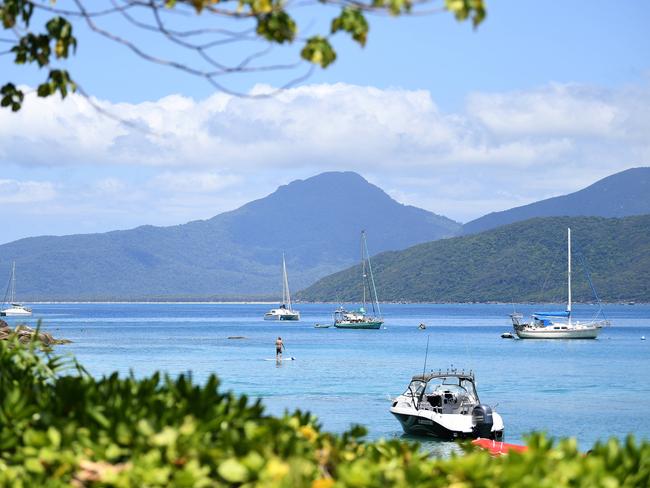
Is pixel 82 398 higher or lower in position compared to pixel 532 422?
higher

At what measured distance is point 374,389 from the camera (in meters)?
57.4

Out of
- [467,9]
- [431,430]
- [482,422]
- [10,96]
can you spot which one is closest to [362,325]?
[431,430]

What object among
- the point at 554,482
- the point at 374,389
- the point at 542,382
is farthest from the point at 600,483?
the point at 542,382

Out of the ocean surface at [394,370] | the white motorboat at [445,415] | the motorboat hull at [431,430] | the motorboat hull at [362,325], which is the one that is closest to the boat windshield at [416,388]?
the white motorboat at [445,415]

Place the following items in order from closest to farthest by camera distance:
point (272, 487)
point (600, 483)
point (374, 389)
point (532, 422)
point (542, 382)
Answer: point (272, 487) → point (600, 483) → point (532, 422) → point (374, 389) → point (542, 382)

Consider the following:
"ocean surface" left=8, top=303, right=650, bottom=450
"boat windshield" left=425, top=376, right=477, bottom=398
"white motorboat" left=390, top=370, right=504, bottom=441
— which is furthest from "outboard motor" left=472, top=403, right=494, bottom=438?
"boat windshield" left=425, top=376, right=477, bottom=398

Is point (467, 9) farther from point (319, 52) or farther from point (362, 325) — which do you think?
point (362, 325)

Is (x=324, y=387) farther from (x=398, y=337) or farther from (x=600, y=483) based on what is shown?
(x=398, y=337)

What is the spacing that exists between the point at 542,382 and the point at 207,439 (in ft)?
196

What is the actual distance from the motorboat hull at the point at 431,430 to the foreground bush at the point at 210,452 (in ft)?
89.1

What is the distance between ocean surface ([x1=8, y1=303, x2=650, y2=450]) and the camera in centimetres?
4525

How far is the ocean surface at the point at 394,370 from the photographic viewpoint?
45.2 meters

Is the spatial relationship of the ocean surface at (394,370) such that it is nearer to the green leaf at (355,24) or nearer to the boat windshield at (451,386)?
the boat windshield at (451,386)

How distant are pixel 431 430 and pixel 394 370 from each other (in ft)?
121
